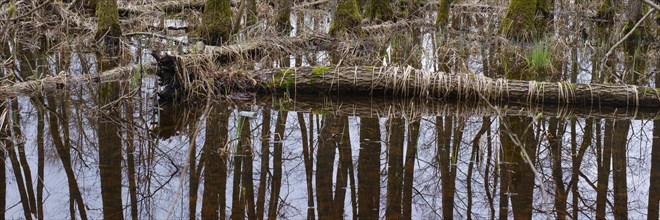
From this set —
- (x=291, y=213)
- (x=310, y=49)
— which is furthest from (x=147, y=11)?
(x=291, y=213)

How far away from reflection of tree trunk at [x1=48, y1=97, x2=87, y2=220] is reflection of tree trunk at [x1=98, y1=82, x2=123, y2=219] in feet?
0.47

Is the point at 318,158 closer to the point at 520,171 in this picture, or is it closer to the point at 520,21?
the point at 520,171

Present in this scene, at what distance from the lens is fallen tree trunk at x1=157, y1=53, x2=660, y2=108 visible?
308 inches

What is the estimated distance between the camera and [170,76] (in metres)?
7.74

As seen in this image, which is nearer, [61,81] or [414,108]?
[414,108]

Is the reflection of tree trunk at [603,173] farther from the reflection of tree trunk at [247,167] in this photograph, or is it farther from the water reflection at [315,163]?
the reflection of tree trunk at [247,167]

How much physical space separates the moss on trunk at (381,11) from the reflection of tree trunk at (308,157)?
9069 millimetres

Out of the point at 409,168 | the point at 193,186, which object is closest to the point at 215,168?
the point at 193,186

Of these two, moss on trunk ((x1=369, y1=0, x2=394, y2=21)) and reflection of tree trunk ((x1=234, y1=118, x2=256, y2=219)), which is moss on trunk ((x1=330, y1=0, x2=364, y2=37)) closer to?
moss on trunk ((x1=369, y1=0, x2=394, y2=21))

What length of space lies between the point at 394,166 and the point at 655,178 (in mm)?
1898

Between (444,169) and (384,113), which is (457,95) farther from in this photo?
(444,169)

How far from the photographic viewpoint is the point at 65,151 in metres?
5.68

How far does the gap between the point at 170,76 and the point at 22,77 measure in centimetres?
215

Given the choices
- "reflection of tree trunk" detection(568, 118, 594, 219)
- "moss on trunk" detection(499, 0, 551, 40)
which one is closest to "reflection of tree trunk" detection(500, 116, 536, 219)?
"reflection of tree trunk" detection(568, 118, 594, 219)
